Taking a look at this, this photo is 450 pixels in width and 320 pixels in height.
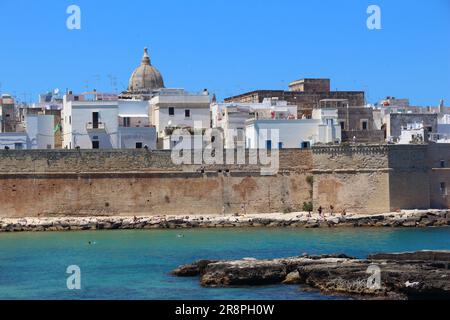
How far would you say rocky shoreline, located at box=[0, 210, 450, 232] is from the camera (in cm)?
3828

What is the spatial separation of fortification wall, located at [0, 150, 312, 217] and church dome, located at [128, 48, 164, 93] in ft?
47.1

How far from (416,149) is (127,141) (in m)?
11.0

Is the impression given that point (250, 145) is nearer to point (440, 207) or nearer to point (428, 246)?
point (440, 207)

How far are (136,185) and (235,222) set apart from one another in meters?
4.07

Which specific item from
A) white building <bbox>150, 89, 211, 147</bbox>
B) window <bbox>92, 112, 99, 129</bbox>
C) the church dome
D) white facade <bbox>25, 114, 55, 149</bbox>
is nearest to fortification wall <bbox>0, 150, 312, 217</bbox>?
window <bbox>92, 112, 99, 129</bbox>

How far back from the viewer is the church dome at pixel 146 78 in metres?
55.1

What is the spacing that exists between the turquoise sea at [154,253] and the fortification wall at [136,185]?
8.89 feet

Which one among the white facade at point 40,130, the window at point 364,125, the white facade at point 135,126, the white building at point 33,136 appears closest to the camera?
the white facade at point 135,126

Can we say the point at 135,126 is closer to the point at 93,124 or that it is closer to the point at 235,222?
the point at 93,124

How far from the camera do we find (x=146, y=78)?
55250 millimetres

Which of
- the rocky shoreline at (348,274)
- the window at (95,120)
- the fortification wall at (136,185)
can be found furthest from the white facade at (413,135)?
the rocky shoreline at (348,274)

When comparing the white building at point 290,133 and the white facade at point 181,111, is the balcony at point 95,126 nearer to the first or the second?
the white facade at point 181,111

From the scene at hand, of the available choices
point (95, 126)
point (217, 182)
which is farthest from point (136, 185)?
point (95, 126)

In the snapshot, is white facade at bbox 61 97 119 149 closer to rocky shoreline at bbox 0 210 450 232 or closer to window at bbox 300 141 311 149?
rocky shoreline at bbox 0 210 450 232
